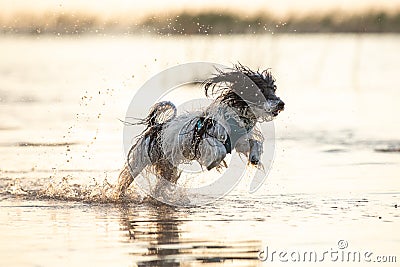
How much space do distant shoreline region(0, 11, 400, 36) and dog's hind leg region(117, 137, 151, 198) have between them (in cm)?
1472

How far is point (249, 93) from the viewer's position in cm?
990

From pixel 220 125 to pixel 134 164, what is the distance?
106 centimetres

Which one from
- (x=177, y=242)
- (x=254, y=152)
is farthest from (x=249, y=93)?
(x=177, y=242)

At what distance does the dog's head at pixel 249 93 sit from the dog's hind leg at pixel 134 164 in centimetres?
87

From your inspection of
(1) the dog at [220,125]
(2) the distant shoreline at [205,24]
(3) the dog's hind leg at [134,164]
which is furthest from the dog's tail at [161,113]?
(2) the distant shoreline at [205,24]

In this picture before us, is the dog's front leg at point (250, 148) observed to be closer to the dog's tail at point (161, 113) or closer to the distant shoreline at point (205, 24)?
the dog's tail at point (161, 113)

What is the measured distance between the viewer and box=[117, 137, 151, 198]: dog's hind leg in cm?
1023

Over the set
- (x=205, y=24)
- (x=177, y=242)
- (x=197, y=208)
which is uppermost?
(x=205, y=24)

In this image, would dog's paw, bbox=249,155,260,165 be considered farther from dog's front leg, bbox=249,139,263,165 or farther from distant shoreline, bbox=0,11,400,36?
distant shoreline, bbox=0,11,400,36

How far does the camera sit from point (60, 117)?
17203 millimetres

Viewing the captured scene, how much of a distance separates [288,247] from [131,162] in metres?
2.70

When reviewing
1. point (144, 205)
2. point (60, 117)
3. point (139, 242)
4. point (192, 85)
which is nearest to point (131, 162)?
point (144, 205)

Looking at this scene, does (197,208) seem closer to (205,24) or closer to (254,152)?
(254,152)

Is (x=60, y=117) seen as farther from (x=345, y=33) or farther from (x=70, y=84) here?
(x=345, y=33)
